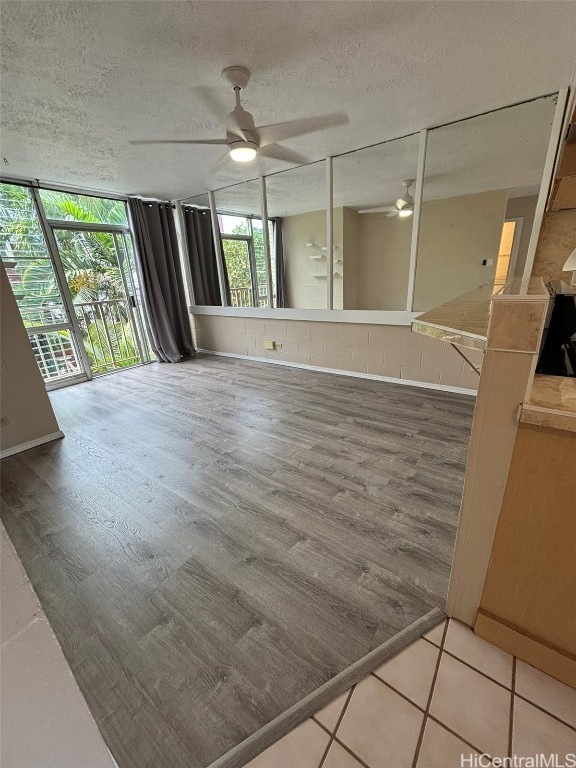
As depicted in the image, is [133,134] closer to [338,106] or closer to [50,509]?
[338,106]

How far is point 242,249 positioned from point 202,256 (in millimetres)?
677

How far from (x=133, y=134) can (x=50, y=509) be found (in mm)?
2863

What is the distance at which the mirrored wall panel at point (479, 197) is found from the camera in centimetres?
262

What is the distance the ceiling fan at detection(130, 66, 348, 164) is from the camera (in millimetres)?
1847

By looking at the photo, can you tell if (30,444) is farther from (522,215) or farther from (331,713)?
(522,215)

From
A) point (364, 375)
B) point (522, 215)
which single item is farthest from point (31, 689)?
point (522, 215)

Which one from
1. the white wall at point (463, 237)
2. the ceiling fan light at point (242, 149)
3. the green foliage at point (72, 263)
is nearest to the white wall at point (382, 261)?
the white wall at point (463, 237)

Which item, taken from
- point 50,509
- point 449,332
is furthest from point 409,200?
point 50,509

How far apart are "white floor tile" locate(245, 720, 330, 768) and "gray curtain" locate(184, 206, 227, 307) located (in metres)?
4.99

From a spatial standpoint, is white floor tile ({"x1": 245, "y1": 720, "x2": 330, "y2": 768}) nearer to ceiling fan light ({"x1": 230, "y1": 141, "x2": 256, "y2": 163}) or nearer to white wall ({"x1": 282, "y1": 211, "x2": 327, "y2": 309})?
ceiling fan light ({"x1": 230, "y1": 141, "x2": 256, "y2": 163})

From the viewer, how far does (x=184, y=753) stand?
909 millimetres

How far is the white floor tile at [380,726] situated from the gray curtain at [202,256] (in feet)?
16.3

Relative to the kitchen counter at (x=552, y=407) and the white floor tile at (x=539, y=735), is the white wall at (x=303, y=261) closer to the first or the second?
the kitchen counter at (x=552, y=407)

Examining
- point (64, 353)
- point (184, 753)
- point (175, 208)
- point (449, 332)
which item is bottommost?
point (184, 753)
